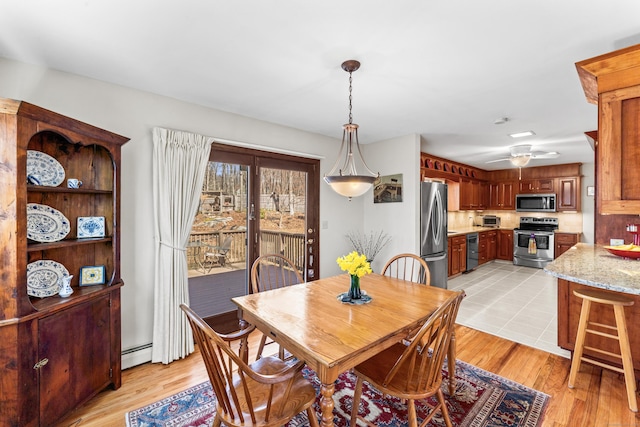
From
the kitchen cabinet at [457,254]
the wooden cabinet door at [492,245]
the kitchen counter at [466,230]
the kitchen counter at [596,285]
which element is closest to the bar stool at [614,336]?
the kitchen counter at [596,285]

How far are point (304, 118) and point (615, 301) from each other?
3.13 meters

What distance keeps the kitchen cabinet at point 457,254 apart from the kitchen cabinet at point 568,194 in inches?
102

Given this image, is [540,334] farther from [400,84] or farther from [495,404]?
[400,84]

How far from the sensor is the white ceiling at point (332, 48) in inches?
59.6

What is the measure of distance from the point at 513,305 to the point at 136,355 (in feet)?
15.1

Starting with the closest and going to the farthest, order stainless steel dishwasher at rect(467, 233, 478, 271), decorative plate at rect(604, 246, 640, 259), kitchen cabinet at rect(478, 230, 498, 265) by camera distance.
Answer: decorative plate at rect(604, 246, 640, 259)
stainless steel dishwasher at rect(467, 233, 478, 271)
kitchen cabinet at rect(478, 230, 498, 265)

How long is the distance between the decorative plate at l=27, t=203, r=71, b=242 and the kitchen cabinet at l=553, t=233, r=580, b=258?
26.3 feet

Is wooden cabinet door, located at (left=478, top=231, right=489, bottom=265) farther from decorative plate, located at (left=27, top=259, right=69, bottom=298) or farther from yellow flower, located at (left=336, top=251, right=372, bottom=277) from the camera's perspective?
A: decorative plate, located at (left=27, top=259, right=69, bottom=298)

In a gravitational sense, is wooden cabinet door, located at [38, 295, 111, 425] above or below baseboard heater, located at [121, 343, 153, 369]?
above

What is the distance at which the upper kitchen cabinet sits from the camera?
178cm

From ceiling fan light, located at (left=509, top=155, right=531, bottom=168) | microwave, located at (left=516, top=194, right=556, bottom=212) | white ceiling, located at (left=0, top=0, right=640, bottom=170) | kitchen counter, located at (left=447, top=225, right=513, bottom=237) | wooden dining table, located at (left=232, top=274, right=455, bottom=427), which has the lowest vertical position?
wooden dining table, located at (left=232, top=274, right=455, bottom=427)

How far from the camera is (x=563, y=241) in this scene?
6117 mm

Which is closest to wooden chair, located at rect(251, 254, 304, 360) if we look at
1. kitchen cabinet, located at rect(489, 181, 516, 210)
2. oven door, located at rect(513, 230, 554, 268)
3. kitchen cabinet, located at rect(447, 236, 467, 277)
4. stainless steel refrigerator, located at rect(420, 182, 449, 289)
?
stainless steel refrigerator, located at rect(420, 182, 449, 289)

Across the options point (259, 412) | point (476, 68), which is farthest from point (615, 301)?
point (259, 412)
